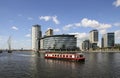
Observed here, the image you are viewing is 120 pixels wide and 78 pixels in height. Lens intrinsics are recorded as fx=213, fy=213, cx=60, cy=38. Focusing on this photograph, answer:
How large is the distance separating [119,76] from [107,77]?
16.1ft

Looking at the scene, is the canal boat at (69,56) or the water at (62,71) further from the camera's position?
the canal boat at (69,56)

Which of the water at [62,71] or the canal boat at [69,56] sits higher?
the canal boat at [69,56]

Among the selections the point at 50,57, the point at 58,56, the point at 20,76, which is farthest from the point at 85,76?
the point at 50,57

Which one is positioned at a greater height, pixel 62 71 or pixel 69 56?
pixel 69 56

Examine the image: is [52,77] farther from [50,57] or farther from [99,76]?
[50,57]

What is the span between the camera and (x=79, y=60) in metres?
127

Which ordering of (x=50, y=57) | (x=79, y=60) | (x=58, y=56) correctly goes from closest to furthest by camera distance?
(x=79, y=60) < (x=58, y=56) < (x=50, y=57)

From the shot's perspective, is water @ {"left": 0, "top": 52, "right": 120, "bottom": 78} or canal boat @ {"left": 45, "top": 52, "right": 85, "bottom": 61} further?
canal boat @ {"left": 45, "top": 52, "right": 85, "bottom": 61}

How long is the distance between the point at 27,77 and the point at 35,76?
3019 millimetres

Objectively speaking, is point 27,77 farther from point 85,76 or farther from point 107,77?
point 107,77

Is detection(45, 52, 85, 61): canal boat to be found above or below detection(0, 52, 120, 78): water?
above

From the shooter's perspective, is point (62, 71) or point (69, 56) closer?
point (62, 71)

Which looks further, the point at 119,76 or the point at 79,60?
the point at 79,60

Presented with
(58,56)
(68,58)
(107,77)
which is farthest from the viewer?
(58,56)
